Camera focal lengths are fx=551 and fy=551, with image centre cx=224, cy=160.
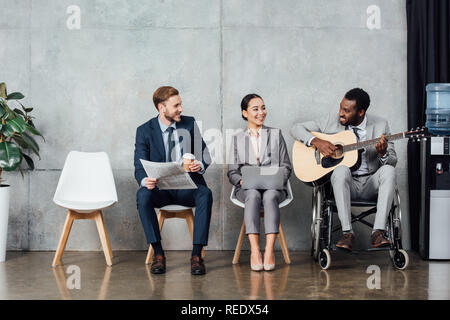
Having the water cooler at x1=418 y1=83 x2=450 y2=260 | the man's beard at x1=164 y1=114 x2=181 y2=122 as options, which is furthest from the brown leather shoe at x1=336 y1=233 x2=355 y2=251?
the man's beard at x1=164 y1=114 x2=181 y2=122

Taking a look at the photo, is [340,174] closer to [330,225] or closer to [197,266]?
[330,225]

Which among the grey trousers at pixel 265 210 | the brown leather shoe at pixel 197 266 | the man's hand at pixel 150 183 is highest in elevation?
the man's hand at pixel 150 183

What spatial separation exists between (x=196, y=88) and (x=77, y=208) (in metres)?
1.48

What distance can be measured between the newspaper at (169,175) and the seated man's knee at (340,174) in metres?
0.94

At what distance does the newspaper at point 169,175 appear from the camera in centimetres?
356

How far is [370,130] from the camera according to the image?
3898 millimetres

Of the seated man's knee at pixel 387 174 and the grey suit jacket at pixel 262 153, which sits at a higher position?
the grey suit jacket at pixel 262 153

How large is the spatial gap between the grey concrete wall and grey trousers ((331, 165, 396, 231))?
0.96 m

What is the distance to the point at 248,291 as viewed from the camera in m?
3.11

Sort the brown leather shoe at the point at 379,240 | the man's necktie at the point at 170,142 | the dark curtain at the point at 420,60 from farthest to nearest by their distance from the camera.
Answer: the dark curtain at the point at 420,60 < the man's necktie at the point at 170,142 < the brown leather shoe at the point at 379,240

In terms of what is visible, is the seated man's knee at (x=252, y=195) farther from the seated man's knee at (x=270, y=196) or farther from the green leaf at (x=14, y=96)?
the green leaf at (x=14, y=96)

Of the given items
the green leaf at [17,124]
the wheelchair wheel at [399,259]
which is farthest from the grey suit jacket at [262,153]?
the green leaf at [17,124]

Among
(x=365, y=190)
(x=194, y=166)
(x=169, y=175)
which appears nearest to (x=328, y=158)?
(x=365, y=190)
